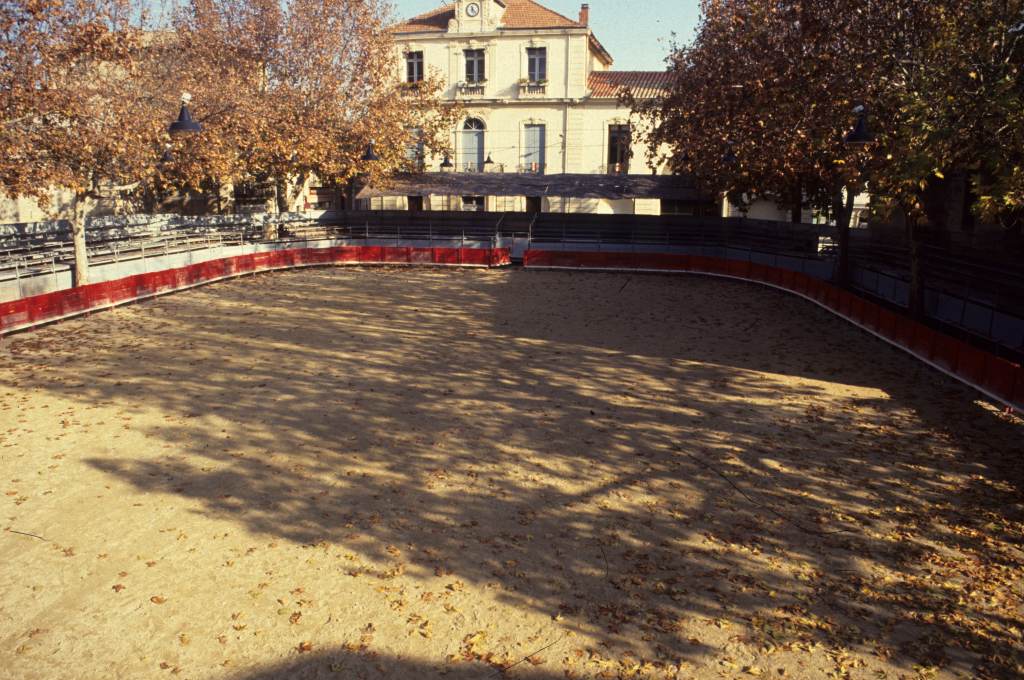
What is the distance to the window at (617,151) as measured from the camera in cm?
5000

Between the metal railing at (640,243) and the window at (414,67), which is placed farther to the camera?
the window at (414,67)

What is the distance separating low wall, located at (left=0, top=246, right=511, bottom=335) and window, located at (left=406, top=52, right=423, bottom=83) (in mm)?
20856

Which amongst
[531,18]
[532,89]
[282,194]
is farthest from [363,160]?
[531,18]

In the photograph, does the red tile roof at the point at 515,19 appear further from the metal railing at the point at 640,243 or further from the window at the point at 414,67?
the metal railing at the point at 640,243

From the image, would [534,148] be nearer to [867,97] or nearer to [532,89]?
[532,89]

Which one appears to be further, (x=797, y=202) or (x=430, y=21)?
(x=430, y=21)

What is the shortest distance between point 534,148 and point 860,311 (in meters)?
32.9

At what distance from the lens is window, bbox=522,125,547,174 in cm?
5091

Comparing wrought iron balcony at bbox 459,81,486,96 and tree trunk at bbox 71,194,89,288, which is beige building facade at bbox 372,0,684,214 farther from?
tree trunk at bbox 71,194,89,288

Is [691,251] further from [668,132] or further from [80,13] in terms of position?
[80,13]

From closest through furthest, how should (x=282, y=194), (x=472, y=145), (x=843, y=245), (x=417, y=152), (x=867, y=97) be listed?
(x=867, y=97)
(x=843, y=245)
(x=282, y=194)
(x=417, y=152)
(x=472, y=145)

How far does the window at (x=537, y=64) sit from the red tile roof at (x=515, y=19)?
149cm

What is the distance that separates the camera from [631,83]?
178 ft

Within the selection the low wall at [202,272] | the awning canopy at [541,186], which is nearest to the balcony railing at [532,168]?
the awning canopy at [541,186]
